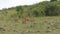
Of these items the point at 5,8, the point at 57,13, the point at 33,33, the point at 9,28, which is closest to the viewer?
the point at 33,33

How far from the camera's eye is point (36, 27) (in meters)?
12.9

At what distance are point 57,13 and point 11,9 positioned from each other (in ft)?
17.9

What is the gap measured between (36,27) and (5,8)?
39.6 ft

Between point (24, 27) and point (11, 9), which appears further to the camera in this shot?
point (11, 9)

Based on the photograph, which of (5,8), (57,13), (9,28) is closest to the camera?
(9,28)

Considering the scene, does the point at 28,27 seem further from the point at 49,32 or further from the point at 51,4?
the point at 51,4

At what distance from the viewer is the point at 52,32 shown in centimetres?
1156

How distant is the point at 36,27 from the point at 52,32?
1530mm

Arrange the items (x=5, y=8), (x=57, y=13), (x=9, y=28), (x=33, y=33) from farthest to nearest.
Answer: (x=5, y=8) → (x=57, y=13) → (x=9, y=28) → (x=33, y=33)

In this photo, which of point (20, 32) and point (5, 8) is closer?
point (20, 32)

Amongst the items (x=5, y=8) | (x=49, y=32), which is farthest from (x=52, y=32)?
(x=5, y=8)

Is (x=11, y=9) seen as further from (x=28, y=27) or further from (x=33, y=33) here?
(x=33, y=33)

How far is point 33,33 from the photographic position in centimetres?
1137

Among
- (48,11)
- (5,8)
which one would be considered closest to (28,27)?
(48,11)
